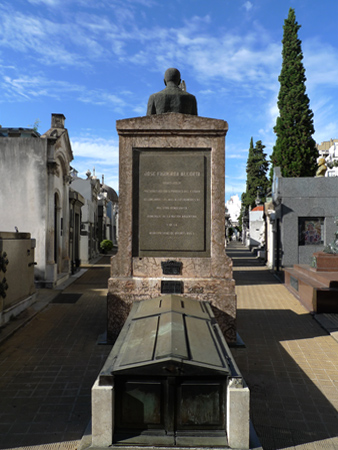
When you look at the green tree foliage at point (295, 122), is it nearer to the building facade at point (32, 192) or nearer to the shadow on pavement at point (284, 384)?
the building facade at point (32, 192)

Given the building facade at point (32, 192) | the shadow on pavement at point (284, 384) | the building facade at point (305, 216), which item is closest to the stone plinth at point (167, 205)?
the shadow on pavement at point (284, 384)

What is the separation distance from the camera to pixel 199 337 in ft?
11.9

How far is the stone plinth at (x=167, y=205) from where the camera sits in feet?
19.3

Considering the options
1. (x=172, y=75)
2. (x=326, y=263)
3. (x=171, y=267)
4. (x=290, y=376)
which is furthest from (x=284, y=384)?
(x=326, y=263)

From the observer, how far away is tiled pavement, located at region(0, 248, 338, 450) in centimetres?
348

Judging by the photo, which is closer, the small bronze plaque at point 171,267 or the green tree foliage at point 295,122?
Answer: the small bronze plaque at point 171,267

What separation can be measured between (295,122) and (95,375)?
24.3m

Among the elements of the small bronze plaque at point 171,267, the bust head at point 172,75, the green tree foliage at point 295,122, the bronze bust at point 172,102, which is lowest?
the small bronze plaque at point 171,267

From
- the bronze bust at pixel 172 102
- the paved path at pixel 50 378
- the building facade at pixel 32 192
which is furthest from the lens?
the building facade at pixel 32 192

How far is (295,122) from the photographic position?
25.2m

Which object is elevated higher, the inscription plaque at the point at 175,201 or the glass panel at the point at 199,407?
the inscription plaque at the point at 175,201

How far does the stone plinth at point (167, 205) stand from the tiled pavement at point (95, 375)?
873 mm

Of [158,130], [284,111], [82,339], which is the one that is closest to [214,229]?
[158,130]

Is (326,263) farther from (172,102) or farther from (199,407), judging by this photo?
(199,407)
